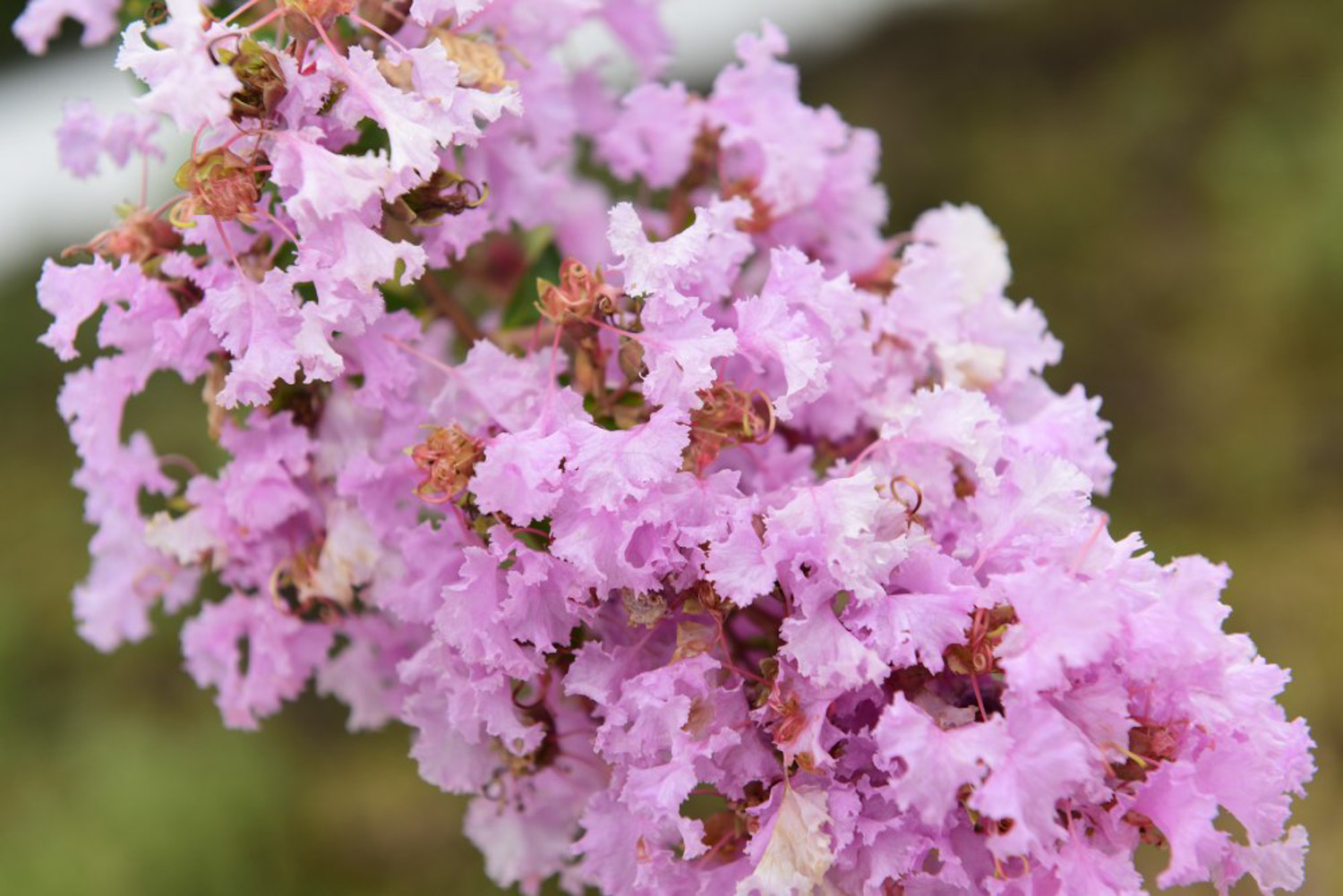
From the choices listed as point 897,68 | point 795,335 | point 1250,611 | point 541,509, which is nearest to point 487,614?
point 541,509

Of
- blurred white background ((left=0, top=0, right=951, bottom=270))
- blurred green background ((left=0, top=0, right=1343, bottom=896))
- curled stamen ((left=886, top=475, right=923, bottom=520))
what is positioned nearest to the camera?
curled stamen ((left=886, top=475, right=923, bottom=520))

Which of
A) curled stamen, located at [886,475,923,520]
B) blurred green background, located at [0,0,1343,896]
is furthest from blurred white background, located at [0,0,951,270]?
curled stamen, located at [886,475,923,520]

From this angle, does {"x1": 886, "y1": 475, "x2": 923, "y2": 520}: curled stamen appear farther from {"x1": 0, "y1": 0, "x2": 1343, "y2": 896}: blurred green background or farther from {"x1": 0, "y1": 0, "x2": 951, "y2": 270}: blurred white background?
{"x1": 0, "y1": 0, "x2": 951, "y2": 270}: blurred white background

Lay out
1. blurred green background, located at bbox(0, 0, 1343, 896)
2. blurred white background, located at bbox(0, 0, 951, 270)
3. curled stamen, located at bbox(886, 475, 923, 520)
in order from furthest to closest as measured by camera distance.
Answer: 1. blurred white background, located at bbox(0, 0, 951, 270)
2. blurred green background, located at bbox(0, 0, 1343, 896)
3. curled stamen, located at bbox(886, 475, 923, 520)

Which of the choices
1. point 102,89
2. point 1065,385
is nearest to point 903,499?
point 1065,385

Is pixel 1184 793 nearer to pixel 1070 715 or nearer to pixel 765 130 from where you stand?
pixel 1070 715

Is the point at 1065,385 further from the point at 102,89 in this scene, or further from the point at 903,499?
the point at 102,89

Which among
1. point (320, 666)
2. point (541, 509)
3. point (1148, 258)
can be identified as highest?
point (1148, 258)

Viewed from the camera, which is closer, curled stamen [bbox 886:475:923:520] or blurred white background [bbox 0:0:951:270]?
curled stamen [bbox 886:475:923:520]
